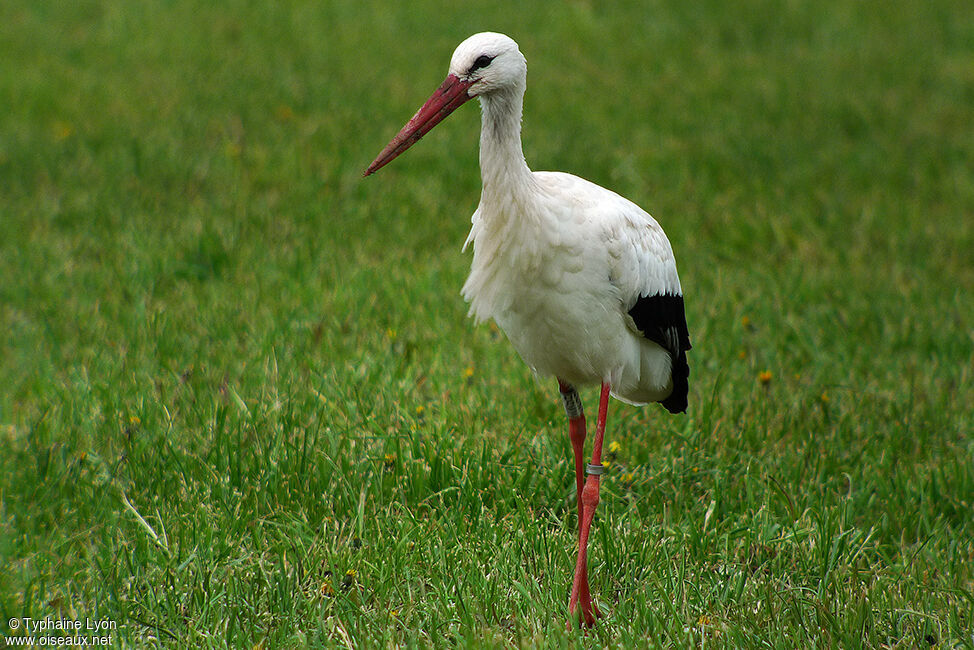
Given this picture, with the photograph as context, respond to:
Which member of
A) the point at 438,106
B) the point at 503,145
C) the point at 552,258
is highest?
the point at 438,106

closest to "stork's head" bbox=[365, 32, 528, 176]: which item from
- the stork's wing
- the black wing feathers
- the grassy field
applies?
the stork's wing

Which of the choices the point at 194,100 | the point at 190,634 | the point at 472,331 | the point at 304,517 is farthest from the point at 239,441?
the point at 194,100

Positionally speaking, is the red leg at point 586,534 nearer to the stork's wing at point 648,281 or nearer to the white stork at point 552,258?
the white stork at point 552,258

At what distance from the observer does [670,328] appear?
349 cm

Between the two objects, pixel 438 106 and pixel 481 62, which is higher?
pixel 481 62

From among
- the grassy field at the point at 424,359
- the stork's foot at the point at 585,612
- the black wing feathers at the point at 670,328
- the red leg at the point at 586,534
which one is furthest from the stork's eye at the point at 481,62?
the stork's foot at the point at 585,612

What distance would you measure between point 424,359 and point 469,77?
6.55ft

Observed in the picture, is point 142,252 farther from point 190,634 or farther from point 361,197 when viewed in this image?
point 190,634

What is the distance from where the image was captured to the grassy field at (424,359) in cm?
307

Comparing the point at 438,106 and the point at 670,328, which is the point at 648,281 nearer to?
the point at 670,328

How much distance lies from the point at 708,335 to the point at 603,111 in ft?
12.5

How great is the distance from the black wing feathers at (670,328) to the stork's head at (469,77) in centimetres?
90

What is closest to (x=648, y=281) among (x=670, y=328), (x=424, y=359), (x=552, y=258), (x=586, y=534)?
(x=670, y=328)

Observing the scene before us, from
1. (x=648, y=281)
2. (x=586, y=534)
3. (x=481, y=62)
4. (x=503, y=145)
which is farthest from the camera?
(x=648, y=281)
